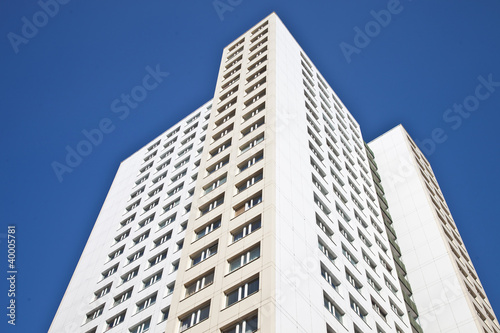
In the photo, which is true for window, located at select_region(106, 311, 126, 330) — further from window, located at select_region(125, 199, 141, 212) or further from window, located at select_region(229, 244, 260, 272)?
window, located at select_region(125, 199, 141, 212)

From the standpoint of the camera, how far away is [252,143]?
36.4m

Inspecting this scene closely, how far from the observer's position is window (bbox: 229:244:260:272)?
26.3 m

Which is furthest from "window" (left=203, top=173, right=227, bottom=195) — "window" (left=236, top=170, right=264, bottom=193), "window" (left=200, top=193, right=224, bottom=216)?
"window" (left=236, top=170, right=264, bottom=193)

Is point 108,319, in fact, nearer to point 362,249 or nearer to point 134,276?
point 134,276

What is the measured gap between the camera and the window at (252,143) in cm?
3583

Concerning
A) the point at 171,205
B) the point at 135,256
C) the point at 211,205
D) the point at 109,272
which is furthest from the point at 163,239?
the point at 211,205

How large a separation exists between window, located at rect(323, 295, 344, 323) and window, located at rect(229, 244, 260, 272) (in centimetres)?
507

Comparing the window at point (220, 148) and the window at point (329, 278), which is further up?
the window at point (220, 148)

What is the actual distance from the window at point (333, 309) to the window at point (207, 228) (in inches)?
325

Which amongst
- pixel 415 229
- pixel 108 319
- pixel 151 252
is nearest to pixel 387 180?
pixel 415 229

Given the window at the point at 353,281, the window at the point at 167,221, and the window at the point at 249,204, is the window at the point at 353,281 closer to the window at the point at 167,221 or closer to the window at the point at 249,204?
the window at the point at 249,204

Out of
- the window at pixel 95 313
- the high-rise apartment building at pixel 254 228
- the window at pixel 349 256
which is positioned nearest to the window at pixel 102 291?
the high-rise apartment building at pixel 254 228

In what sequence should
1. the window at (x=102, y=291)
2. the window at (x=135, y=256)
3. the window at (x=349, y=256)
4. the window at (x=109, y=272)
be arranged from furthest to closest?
the window at (x=109, y=272)
the window at (x=135, y=256)
the window at (x=102, y=291)
the window at (x=349, y=256)

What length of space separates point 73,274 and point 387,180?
128 feet
